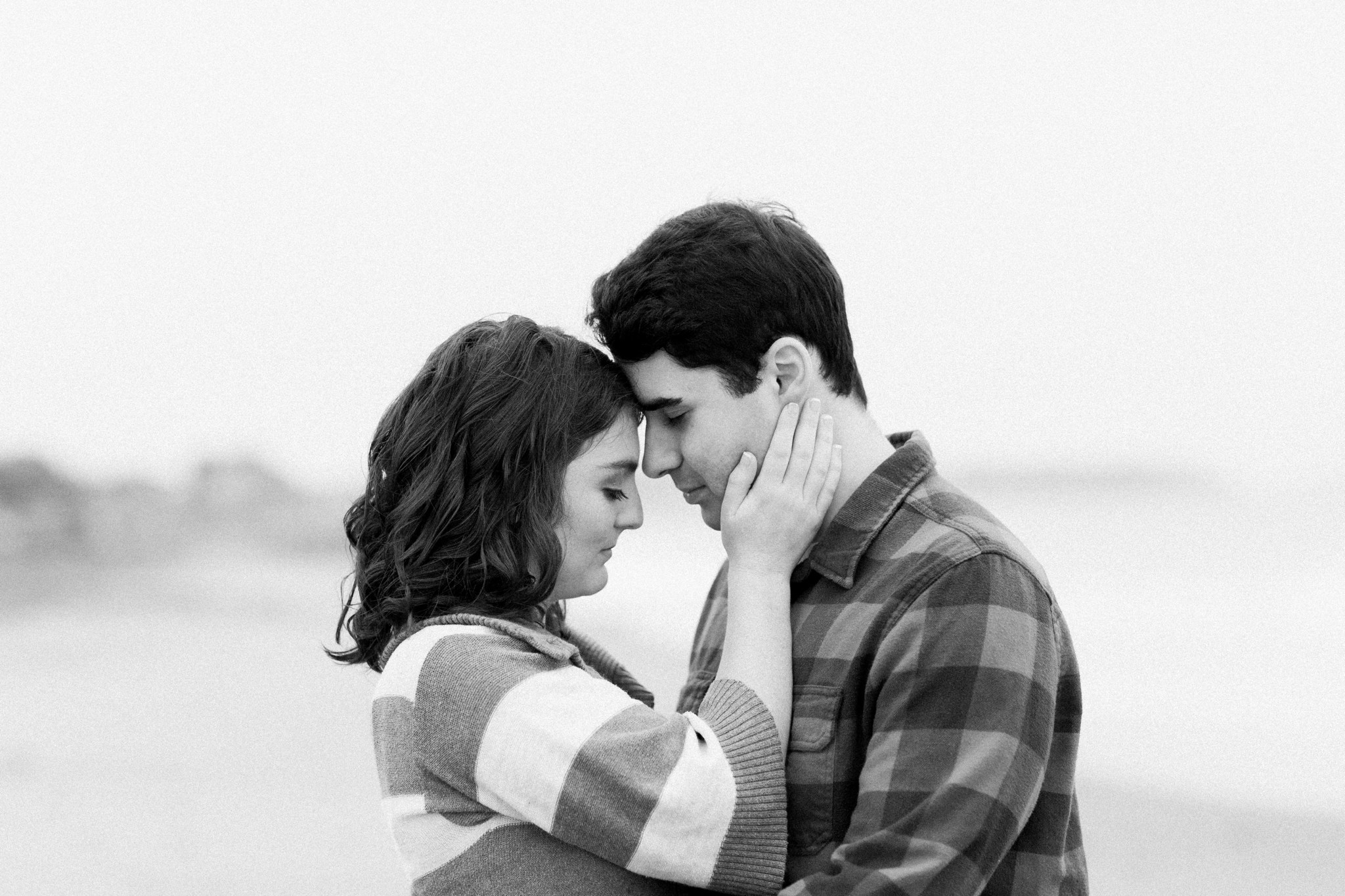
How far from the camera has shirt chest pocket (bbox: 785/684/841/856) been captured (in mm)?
1516

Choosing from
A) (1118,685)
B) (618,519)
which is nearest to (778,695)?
(618,519)

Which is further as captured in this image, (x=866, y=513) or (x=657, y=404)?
(x=657, y=404)

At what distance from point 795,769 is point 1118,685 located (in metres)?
4.67

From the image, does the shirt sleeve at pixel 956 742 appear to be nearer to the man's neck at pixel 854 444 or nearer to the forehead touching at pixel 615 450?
the man's neck at pixel 854 444

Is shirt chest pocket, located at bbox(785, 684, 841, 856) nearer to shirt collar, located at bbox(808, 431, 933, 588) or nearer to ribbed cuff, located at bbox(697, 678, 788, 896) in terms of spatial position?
ribbed cuff, located at bbox(697, 678, 788, 896)

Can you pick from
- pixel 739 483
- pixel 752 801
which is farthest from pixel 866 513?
pixel 752 801

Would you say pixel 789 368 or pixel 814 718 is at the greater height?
pixel 789 368

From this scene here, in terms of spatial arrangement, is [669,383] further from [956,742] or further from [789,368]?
[956,742]

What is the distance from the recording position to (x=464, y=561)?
164 centimetres

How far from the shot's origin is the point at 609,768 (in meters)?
1.42

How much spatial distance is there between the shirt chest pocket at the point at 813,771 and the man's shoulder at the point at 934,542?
16 cm

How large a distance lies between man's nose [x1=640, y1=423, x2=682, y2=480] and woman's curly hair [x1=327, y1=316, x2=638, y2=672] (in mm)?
85

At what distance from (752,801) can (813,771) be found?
103 mm

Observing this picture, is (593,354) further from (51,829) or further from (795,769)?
(51,829)
